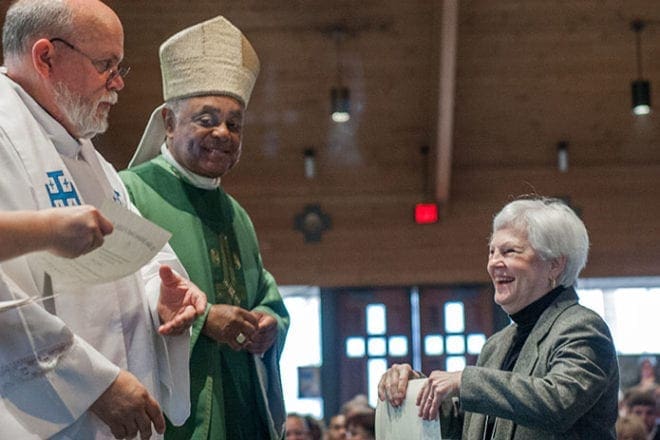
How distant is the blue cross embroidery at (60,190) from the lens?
2359 millimetres

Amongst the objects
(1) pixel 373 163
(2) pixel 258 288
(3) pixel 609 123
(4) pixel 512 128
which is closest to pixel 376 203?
(1) pixel 373 163

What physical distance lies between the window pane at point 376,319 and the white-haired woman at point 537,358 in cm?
776

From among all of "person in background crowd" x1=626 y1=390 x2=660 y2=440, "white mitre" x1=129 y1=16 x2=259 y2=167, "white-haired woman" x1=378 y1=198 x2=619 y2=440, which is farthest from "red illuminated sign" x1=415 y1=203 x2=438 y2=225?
"white-haired woman" x1=378 y1=198 x2=619 y2=440

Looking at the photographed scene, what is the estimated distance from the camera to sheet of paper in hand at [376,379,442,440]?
3031 mm

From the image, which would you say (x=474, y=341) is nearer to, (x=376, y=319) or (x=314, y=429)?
(x=376, y=319)

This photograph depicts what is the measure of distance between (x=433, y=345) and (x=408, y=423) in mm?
8119

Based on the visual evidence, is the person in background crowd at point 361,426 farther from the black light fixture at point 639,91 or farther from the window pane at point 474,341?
the window pane at point 474,341

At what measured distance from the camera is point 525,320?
327 centimetres

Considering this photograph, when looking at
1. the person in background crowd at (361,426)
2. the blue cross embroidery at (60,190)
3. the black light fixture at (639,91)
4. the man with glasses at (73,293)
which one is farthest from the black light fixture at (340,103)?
the blue cross embroidery at (60,190)

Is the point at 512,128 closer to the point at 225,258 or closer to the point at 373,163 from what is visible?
the point at 373,163

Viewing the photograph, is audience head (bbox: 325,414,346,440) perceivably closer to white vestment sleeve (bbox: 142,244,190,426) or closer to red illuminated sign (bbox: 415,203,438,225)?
red illuminated sign (bbox: 415,203,438,225)

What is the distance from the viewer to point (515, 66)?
9.43m

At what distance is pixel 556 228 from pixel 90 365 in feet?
5.03

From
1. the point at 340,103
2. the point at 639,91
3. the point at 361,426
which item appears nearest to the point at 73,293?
the point at 361,426
